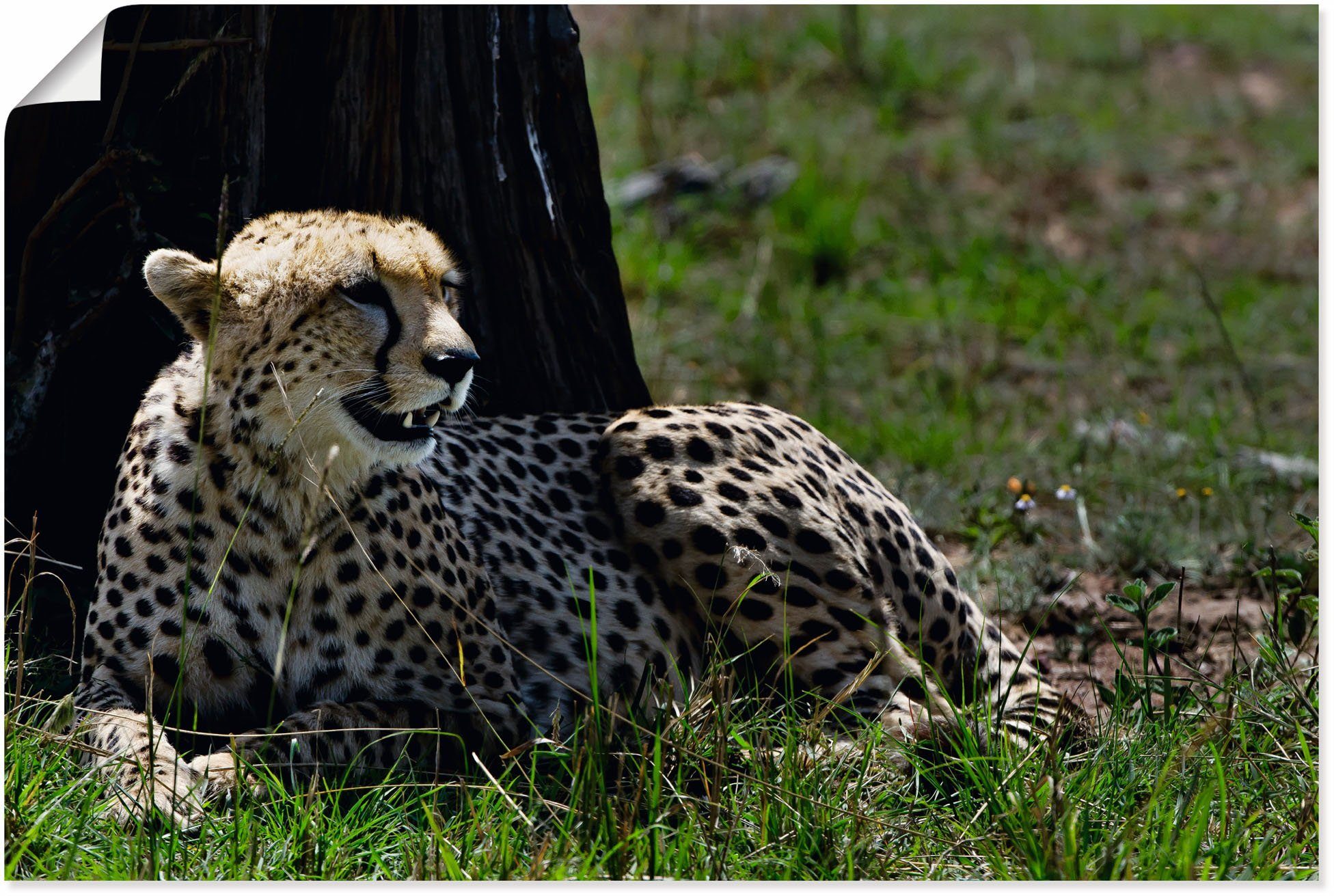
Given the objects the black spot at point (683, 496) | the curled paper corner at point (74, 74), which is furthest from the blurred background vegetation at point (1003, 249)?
the curled paper corner at point (74, 74)

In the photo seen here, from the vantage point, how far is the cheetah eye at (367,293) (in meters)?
2.42

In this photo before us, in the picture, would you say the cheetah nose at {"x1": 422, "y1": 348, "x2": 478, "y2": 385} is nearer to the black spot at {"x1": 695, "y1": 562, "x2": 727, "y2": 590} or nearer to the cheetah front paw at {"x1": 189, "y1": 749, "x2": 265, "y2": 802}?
the cheetah front paw at {"x1": 189, "y1": 749, "x2": 265, "y2": 802}

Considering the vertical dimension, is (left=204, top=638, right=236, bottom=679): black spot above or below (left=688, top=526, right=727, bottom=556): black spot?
below

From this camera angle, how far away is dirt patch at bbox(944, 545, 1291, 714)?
3.30m

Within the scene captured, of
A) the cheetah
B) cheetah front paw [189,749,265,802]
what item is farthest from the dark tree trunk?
cheetah front paw [189,749,265,802]

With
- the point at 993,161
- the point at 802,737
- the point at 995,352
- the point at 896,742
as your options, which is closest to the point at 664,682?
the point at 802,737

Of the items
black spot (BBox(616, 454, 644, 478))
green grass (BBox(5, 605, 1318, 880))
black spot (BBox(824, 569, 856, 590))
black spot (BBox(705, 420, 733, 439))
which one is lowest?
green grass (BBox(5, 605, 1318, 880))

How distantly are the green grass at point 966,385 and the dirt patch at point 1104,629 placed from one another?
66mm

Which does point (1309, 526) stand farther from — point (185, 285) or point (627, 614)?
point (185, 285)

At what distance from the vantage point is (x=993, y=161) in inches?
259

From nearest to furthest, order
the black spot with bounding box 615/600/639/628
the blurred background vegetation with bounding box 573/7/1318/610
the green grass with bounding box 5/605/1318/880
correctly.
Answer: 1. the green grass with bounding box 5/605/1318/880
2. the black spot with bounding box 615/600/639/628
3. the blurred background vegetation with bounding box 573/7/1318/610

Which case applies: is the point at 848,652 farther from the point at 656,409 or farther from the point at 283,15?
the point at 283,15

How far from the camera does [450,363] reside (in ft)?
7.61

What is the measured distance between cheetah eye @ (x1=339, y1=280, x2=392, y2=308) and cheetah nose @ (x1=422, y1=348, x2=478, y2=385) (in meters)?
0.17
